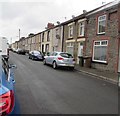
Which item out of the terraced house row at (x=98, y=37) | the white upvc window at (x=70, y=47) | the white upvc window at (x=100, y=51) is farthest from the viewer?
the white upvc window at (x=70, y=47)

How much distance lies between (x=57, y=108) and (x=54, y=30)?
99.7 ft

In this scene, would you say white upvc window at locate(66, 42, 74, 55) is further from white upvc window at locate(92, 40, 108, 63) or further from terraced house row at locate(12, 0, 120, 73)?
white upvc window at locate(92, 40, 108, 63)

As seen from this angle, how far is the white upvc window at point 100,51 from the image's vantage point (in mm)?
18122

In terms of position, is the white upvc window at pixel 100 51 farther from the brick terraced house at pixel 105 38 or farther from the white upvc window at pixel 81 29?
the white upvc window at pixel 81 29

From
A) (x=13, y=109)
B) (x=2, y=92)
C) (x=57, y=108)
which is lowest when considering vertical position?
(x=57, y=108)

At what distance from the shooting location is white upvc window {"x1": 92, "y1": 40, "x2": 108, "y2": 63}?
59.5ft

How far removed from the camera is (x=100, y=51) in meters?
18.9

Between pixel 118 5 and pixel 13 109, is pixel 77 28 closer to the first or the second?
pixel 118 5

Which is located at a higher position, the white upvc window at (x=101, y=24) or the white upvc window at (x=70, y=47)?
the white upvc window at (x=101, y=24)

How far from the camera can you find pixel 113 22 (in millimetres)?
17062

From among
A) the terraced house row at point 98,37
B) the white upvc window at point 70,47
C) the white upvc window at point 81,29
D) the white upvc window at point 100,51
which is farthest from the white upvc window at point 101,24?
the white upvc window at point 70,47

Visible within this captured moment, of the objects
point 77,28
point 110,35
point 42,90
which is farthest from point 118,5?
point 42,90

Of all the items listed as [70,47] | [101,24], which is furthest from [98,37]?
[70,47]

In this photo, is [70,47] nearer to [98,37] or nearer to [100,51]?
[98,37]
